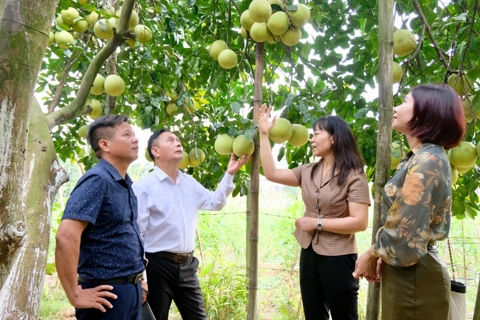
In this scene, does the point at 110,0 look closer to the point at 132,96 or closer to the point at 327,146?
the point at 132,96

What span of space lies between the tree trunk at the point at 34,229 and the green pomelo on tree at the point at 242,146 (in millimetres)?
847

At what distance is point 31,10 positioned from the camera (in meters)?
1.00

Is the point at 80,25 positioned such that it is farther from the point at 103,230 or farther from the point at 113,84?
the point at 103,230

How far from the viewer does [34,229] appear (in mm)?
1499

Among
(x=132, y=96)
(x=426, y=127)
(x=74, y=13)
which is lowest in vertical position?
(x=426, y=127)

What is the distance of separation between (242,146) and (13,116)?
138 cm

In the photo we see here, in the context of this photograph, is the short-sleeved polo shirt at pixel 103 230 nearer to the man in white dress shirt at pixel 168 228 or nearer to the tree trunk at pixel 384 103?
the man in white dress shirt at pixel 168 228

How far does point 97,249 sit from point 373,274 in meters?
1.04

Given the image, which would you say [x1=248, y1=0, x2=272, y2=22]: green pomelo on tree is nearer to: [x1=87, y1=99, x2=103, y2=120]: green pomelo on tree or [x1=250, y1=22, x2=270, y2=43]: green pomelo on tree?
[x1=250, y1=22, x2=270, y2=43]: green pomelo on tree

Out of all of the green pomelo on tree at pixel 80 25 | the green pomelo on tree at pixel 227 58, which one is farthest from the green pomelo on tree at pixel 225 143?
the green pomelo on tree at pixel 80 25

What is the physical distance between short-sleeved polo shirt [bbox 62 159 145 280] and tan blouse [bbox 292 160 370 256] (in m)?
0.86

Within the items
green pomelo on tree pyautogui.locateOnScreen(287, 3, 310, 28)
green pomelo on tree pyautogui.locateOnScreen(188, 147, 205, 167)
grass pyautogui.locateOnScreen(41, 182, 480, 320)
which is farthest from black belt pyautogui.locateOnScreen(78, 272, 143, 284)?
grass pyautogui.locateOnScreen(41, 182, 480, 320)

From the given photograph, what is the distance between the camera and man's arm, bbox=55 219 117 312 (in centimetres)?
170

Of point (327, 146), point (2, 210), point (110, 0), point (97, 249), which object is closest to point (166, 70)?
point (110, 0)
